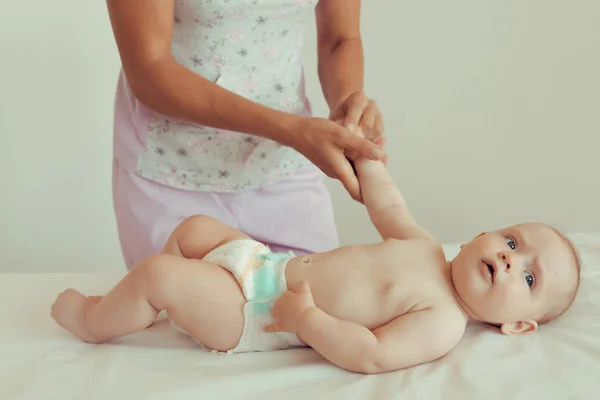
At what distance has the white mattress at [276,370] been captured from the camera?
943 mm

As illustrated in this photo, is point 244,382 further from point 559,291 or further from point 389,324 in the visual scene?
point 559,291

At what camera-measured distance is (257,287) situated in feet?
3.64

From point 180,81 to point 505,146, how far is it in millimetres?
1288

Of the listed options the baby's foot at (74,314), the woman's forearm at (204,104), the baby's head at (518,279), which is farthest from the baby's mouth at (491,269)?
the baby's foot at (74,314)

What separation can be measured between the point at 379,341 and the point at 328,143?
1.01 ft

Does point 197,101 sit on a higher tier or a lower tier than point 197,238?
higher

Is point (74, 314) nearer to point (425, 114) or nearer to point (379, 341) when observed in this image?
point (379, 341)

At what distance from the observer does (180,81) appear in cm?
115

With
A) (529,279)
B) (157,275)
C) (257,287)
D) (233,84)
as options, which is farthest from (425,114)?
(157,275)

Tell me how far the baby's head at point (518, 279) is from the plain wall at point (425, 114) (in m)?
1.01

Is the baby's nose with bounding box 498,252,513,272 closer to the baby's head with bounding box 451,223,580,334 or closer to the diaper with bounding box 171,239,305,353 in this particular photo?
Result: the baby's head with bounding box 451,223,580,334

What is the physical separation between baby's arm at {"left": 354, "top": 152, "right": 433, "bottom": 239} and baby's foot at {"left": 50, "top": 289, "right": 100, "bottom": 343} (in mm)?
486

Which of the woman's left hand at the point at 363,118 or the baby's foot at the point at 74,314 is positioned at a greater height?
the woman's left hand at the point at 363,118

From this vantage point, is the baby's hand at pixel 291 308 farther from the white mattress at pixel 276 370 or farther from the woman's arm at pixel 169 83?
the woman's arm at pixel 169 83
